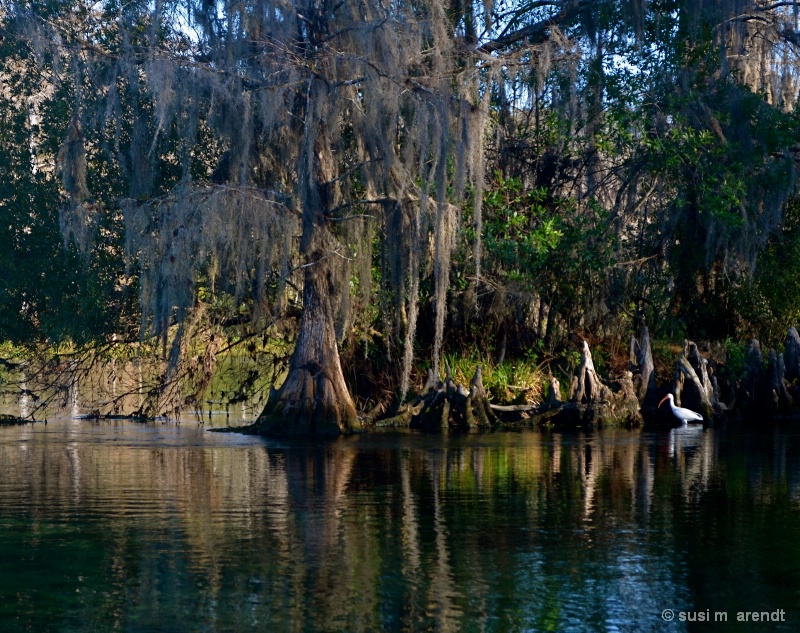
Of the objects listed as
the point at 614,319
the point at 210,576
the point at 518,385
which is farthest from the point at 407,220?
the point at 210,576

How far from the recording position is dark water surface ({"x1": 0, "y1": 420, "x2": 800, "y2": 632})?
27.7 ft

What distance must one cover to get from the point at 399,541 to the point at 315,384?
1322cm

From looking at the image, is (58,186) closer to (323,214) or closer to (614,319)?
(323,214)

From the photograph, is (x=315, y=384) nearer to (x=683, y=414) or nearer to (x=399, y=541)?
(x=683, y=414)

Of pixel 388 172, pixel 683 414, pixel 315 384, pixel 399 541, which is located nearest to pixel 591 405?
pixel 683 414

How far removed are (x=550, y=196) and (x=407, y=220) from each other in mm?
5809

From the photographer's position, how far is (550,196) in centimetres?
2814

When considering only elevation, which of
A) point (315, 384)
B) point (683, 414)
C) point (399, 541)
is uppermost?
point (315, 384)

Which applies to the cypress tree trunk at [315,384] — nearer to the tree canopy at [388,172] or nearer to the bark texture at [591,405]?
the tree canopy at [388,172]

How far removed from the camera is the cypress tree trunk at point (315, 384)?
2389 cm

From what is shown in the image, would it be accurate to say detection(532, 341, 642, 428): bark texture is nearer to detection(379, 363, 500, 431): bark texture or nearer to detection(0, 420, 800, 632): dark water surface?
detection(379, 363, 500, 431): bark texture

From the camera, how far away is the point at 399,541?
11094 millimetres

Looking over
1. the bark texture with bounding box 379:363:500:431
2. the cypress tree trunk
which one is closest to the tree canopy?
the cypress tree trunk

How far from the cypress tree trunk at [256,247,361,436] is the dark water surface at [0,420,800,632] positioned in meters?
4.23
